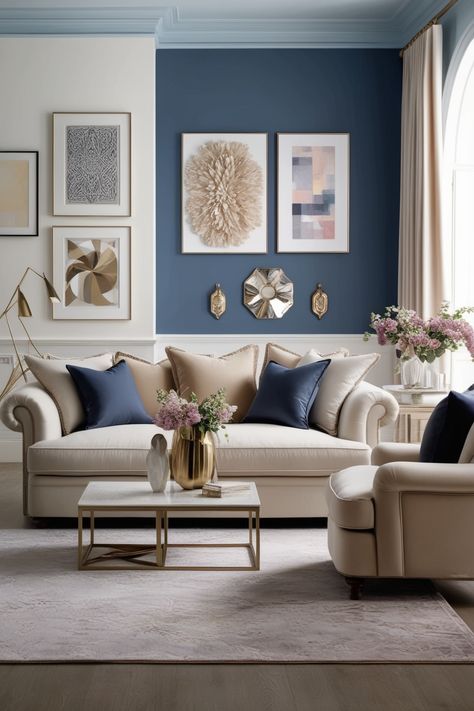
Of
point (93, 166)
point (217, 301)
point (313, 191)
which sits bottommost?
point (217, 301)

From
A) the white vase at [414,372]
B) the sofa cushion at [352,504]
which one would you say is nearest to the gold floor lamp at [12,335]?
the white vase at [414,372]

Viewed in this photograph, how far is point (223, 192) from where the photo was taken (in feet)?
21.4

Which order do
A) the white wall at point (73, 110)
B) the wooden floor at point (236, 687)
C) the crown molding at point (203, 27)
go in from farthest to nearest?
the white wall at point (73, 110)
the crown molding at point (203, 27)
the wooden floor at point (236, 687)

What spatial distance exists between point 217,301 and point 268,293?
40 cm

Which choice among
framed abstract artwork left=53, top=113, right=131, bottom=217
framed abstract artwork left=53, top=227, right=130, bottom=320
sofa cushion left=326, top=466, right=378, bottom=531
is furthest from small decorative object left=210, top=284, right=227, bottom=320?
sofa cushion left=326, top=466, right=378, bottom=531

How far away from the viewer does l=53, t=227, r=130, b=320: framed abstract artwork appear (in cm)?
633

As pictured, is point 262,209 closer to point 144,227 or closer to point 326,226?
point 326,226

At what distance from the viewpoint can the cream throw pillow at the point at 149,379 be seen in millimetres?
5148

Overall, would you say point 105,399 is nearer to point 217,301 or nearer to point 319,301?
point 217,301

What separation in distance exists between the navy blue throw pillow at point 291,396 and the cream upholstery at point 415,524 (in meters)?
1.58

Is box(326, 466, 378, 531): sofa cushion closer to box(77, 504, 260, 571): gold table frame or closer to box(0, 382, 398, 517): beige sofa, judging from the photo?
box(77, 504, 260, 571): gold table frame

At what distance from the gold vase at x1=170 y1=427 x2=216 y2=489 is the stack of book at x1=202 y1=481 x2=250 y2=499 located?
0.07m

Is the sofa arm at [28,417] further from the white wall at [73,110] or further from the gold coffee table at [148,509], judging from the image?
the white wall at [73,110]

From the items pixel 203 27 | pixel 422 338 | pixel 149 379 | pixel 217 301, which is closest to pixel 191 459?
pixel 149 379
